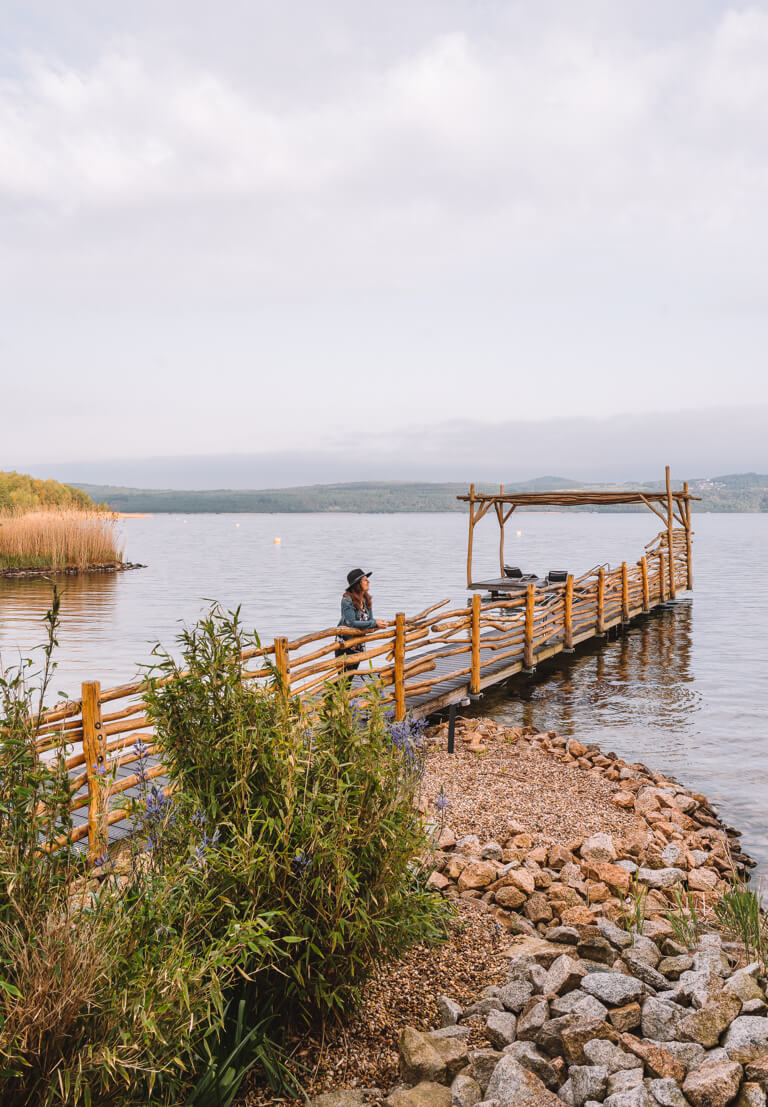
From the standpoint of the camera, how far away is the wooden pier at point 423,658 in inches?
191

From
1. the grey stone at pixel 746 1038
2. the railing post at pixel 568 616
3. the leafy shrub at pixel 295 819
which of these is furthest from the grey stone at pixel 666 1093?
the railing post at pixel 568 616

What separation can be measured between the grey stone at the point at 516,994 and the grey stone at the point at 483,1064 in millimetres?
388

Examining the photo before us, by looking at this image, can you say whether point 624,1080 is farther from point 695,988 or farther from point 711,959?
point 711,959

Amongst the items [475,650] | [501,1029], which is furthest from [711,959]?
[475,650]

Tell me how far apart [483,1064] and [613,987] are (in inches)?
30.2

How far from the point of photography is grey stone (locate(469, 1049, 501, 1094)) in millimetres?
3066

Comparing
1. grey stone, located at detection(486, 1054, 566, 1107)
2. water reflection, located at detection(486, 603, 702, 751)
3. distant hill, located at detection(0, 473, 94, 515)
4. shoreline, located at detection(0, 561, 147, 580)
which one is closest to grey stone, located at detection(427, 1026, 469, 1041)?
grey stone, located at detection(486, 1054, 566, 1107)

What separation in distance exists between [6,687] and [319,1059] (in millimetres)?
1956

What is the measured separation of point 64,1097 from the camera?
219 cm

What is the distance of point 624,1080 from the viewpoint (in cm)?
292

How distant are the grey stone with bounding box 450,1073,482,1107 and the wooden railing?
1.60 m

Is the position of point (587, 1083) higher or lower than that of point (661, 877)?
higher

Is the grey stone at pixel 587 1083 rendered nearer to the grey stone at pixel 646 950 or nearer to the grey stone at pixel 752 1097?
the grey stone at pixel 752 1097

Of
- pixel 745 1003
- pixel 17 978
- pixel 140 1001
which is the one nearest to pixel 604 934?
pixel 745 1003
